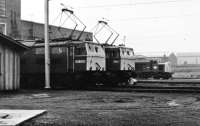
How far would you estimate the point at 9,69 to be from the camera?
1834 cm

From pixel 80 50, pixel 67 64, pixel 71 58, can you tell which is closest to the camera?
pixel 80 50

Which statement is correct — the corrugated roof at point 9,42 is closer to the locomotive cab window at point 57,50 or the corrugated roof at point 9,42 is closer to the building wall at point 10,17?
the locomotive cab window at point 57,50

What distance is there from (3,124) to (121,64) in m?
16.6

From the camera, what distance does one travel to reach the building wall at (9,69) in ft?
58.2

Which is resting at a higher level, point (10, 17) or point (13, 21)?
point (10, 17)

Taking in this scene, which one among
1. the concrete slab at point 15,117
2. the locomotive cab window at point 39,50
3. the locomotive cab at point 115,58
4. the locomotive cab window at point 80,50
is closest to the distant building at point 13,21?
the locomotive cab at point 115,58

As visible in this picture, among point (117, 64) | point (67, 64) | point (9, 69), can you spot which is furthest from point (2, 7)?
point (9, 69)

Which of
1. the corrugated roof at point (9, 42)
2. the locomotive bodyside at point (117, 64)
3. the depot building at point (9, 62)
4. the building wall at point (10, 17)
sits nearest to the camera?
the corrugated roof at point (9, 42)

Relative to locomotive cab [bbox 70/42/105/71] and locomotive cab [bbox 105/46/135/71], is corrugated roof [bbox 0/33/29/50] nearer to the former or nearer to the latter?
locomotive cab [bbox 70/42/105/71]

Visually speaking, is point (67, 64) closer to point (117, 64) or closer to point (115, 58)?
point (115, 58)

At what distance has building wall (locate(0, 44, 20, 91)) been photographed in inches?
698

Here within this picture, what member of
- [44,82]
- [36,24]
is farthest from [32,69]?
[36,24]

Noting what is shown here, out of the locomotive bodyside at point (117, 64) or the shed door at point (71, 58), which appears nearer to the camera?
the shed door at point (71, 58)

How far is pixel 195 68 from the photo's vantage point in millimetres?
70250
